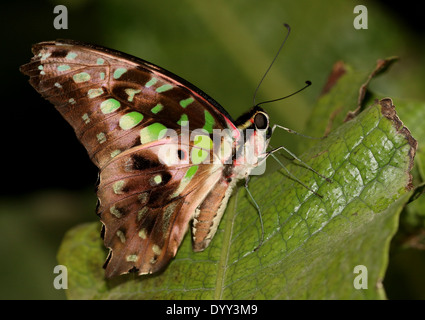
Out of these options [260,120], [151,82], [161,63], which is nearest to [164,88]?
[151,82]

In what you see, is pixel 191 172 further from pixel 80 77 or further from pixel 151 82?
pixel 80 77

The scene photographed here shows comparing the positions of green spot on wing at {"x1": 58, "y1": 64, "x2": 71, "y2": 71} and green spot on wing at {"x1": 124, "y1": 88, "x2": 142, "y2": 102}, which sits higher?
green spot on wing at {"x1": 58, "y1": 64, "x2": 71, "y2": 71}

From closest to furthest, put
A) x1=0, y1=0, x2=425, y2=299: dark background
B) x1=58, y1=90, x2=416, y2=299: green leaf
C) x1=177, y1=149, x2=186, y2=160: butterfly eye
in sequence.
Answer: x1=58, y1=90, x2=416, y2=299: green leaf, x1=177, y1=149, x2=186, y2=160: butterfly eye, x1=0, y1=0, x2=425, y2=299: dark background

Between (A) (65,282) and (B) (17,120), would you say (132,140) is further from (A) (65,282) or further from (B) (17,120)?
(B) (17,120)

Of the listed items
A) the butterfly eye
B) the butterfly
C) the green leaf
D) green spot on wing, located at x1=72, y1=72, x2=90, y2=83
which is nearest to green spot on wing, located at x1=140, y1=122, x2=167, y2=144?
the butterfly

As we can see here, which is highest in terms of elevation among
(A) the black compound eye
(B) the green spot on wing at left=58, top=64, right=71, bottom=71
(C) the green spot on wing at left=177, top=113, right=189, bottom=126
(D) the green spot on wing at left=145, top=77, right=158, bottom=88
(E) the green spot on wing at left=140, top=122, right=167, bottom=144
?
(B) the green spot on wing at left=58, top=64, right=71, bottom=71

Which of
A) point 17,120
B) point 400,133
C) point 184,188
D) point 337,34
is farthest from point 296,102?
point 17,120

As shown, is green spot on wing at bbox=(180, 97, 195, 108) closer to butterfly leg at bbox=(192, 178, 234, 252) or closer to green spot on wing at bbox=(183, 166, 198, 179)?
green spot on wing at bbox=(183, 166, 198, 179)

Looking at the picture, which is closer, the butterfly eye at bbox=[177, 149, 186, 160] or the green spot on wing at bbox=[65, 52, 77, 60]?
the green spot on wing at bbox=[65, 52, 77, 60]
